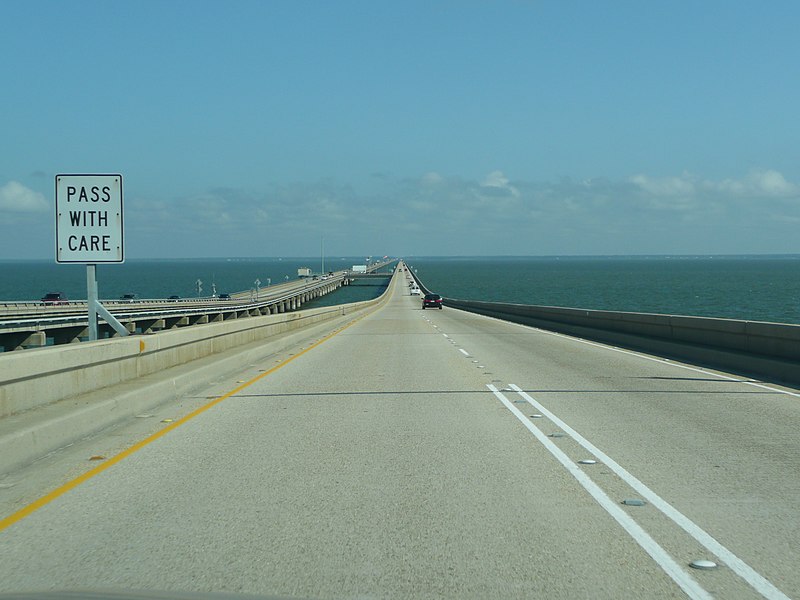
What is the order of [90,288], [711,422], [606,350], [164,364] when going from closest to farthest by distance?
[711,422], [90,288], [164,364], [606,350]

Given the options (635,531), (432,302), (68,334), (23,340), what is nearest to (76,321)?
(68,334)

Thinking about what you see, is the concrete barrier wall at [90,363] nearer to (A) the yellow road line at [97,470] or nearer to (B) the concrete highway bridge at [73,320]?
(A) the yellow road line at [97,470]

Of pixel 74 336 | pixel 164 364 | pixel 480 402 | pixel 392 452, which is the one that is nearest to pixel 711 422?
pixel 480 402

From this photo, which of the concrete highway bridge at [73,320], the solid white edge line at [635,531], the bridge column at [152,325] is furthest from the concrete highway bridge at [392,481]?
the bridge column at [152,325]

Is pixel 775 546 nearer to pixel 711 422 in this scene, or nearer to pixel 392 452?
pixel 392 452

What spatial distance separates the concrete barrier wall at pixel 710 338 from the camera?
53.0 ft

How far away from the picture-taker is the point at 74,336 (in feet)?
154

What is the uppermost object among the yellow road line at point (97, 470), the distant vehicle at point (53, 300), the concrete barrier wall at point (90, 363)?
the concrete barrier wall at point (90, 363)

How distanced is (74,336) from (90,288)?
35769mm

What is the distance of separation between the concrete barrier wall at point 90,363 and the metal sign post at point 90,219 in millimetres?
912

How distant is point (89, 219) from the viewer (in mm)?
12938

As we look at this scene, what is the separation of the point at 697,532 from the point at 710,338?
14669 millimetres

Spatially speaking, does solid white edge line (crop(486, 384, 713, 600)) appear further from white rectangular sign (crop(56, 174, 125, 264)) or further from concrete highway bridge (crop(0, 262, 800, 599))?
white rectangular sign (crop(56, 174, 125, 264))

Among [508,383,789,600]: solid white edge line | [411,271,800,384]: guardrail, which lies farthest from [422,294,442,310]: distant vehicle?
[508,383,789,600]: solid white edge line
